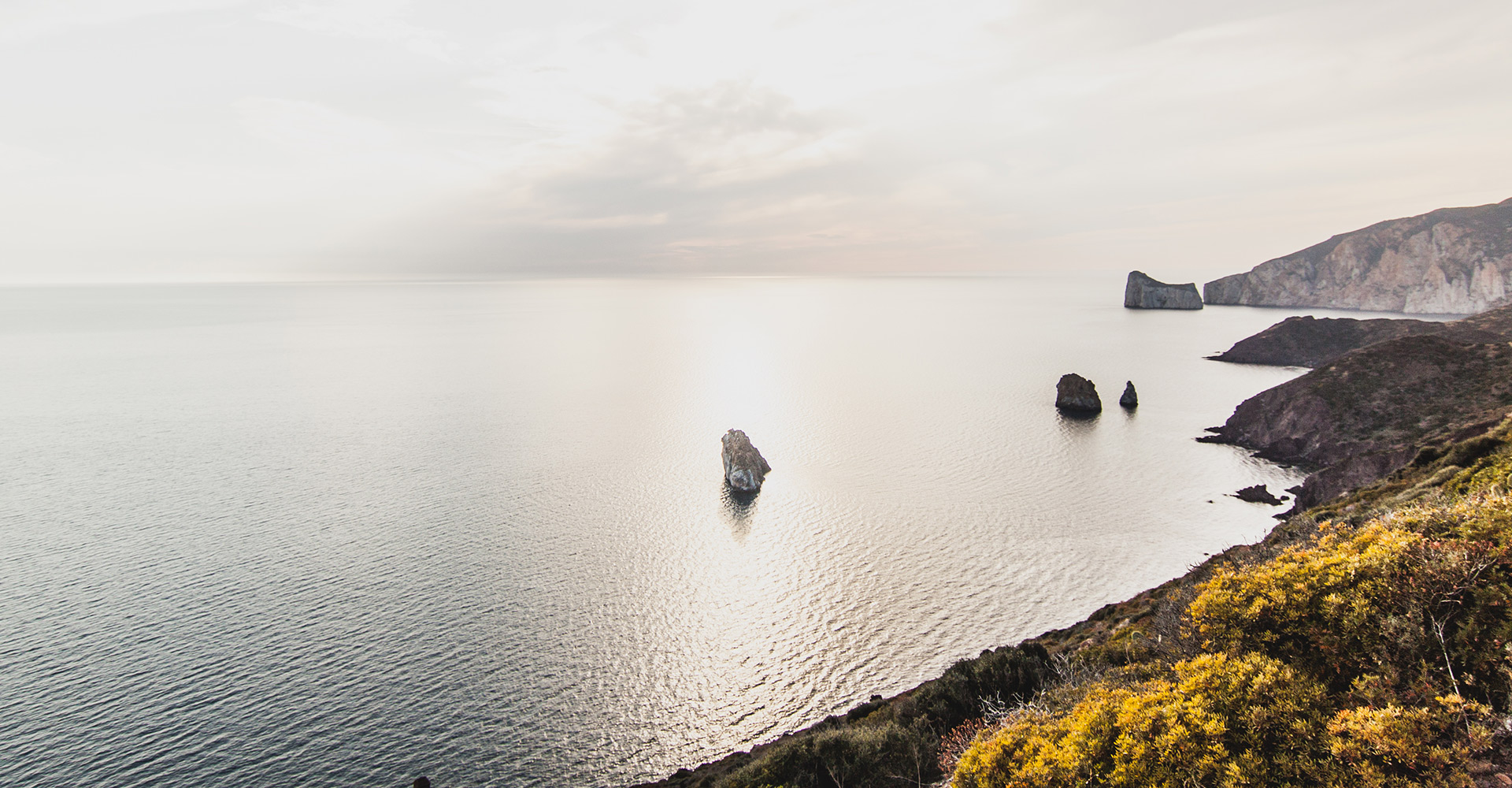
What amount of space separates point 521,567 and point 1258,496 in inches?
3032

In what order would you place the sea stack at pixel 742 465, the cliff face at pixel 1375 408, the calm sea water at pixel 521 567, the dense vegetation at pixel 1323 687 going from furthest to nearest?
the sea stack at pixel 742 465 → the cliff face at pixel 1375 408 → the calm sea water at pixel 521 567 → the dense vegetation at pixel 1323 687

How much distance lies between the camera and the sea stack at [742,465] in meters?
74.9

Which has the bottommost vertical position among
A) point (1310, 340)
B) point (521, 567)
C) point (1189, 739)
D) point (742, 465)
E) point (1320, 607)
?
point (521, 567)

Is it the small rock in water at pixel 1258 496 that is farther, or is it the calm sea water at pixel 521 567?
the small rock in water at pixel 1258 496

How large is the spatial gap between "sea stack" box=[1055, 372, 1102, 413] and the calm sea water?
6.63 metres

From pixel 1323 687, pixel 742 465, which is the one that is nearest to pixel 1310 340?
pixel 742 465

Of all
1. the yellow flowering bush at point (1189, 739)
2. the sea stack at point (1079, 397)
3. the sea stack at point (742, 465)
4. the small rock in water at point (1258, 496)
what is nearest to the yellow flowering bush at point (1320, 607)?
the yellow flowering bush at point (1189, 739)

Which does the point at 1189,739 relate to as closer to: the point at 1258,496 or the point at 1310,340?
the point at 1258,496

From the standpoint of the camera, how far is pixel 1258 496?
222ft

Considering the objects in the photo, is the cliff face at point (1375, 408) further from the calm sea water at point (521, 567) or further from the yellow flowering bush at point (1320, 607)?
the yellow flowering bush at point (1320, 607)

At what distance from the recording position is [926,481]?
75.4 m

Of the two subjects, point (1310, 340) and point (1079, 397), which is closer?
point (1079, 397)

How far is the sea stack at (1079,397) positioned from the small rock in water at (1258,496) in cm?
3731

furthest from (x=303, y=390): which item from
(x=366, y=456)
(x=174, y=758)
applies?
(x=174, y=758)
